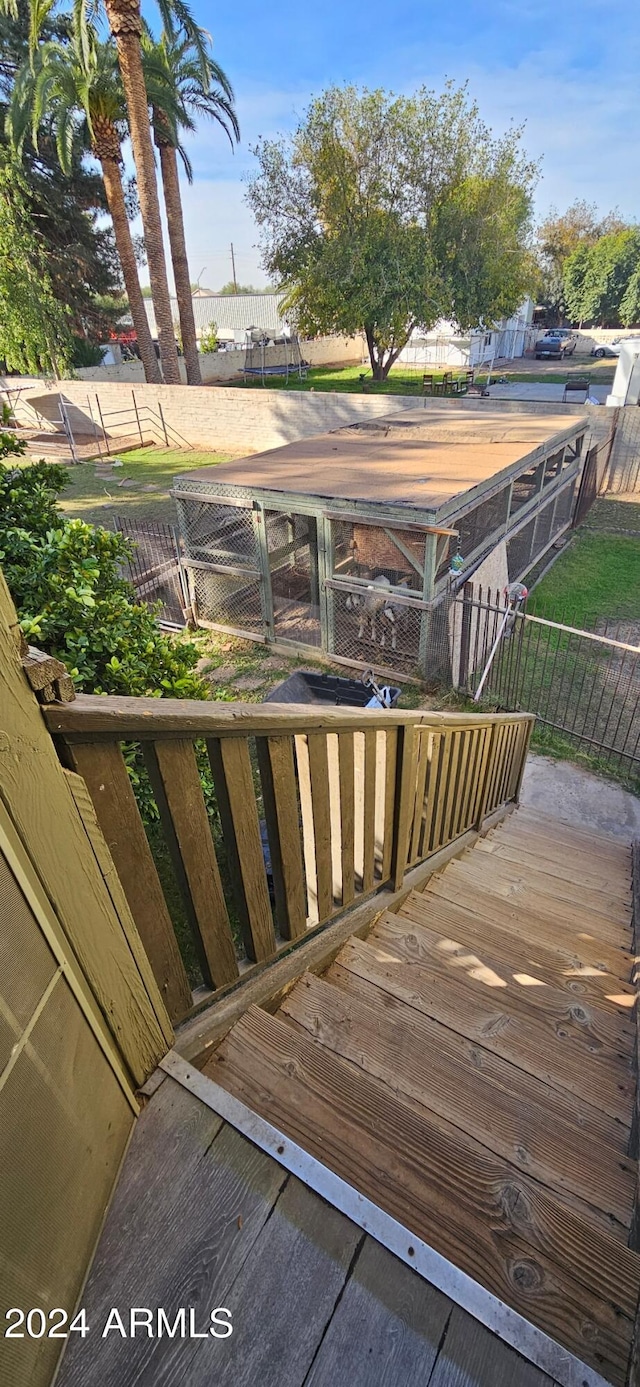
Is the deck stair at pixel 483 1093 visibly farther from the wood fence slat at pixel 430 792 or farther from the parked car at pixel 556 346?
the parked car at pixel 556 346

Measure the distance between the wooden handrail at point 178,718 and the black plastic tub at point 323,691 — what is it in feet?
12.7

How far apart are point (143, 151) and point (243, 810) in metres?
19.9

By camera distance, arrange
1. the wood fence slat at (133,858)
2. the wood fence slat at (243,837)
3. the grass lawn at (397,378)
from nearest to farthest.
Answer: the wood fence slat at (133,858) < the wood fence slat at (243,837) < the grass lawn at (397,378)

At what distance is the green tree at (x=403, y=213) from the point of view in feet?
57.5

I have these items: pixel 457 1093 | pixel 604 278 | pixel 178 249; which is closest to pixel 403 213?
pixel 178 249

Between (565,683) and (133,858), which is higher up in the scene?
(133,858)

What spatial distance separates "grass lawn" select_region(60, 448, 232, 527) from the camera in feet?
42.7

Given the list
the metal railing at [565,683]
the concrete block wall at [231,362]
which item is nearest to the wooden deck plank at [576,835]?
the metal railing at [565,683]

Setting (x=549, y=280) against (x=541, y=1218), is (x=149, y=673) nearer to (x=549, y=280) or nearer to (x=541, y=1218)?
(x=541, y=1218)

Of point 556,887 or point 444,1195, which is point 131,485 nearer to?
point 556,887

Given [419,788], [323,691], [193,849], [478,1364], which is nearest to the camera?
[478,1364]

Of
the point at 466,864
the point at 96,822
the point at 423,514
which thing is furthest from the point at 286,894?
the point at 423,514

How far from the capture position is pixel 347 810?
217 cm

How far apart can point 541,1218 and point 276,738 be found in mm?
1155
